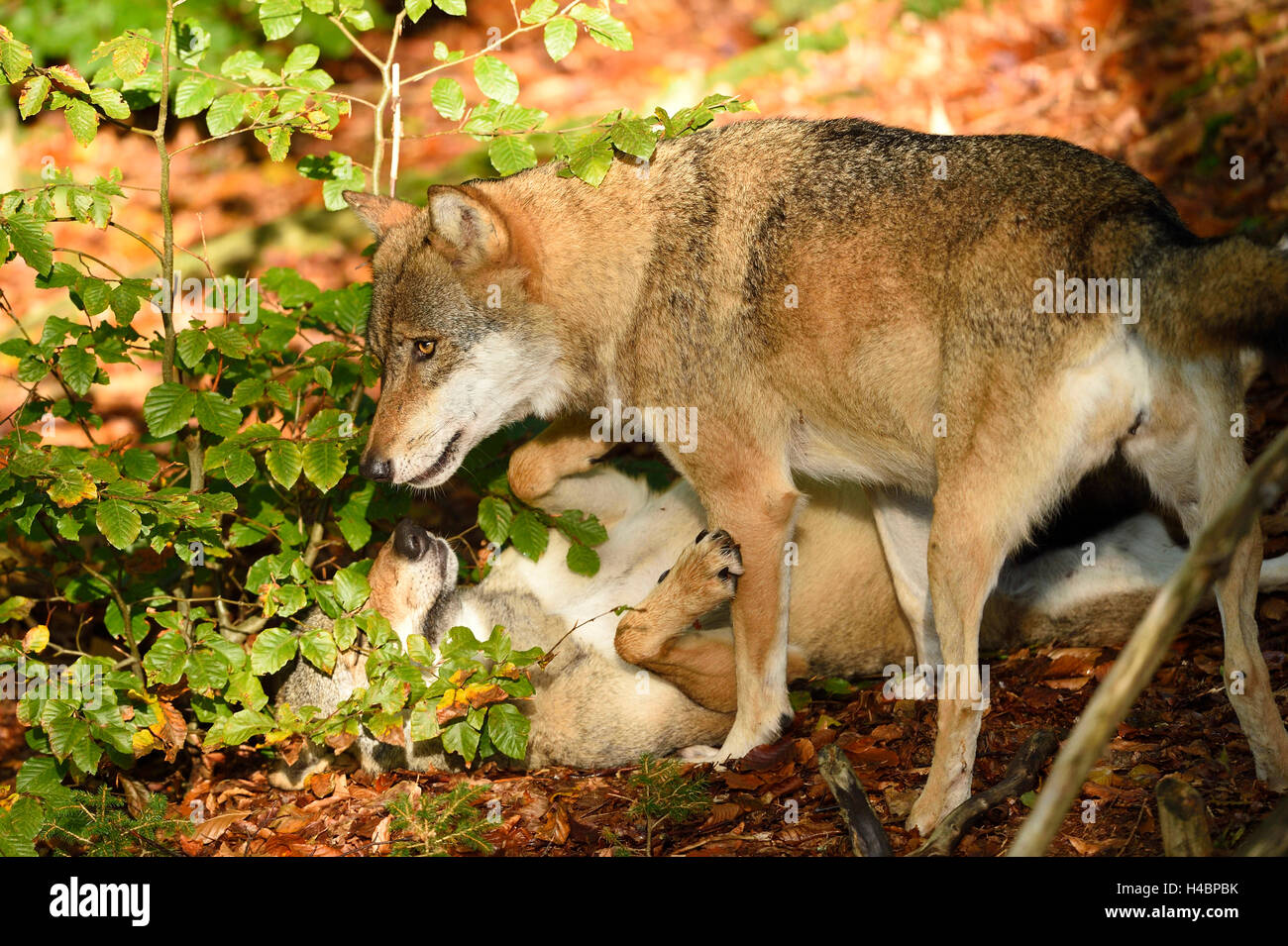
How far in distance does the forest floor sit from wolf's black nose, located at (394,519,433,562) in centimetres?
101

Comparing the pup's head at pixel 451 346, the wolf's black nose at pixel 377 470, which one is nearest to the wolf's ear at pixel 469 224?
the pup's head at pixel 451 346

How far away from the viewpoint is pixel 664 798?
4.46 metres

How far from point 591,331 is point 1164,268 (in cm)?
229

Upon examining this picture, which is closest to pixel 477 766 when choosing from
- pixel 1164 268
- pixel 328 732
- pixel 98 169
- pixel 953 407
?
pixel 328 732

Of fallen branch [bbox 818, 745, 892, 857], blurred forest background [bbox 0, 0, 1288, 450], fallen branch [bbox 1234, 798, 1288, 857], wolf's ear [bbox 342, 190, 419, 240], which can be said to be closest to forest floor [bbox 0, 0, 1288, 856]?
blurred forest background [bbox 0, 0, 1288, 450]

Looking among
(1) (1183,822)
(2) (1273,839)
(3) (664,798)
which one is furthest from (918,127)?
(2) (1273,839)

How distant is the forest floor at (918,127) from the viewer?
4.40 metres

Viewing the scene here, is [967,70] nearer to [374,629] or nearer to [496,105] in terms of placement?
[496,105]

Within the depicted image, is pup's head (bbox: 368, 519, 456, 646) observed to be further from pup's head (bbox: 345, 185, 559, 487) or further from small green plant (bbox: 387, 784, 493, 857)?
small green plant (bbox: 387, 784, 493, 857)

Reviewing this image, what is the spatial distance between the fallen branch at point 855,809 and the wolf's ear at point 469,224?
243 centimetres

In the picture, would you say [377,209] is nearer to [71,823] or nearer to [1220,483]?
[71,823]

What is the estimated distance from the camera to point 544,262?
5016 millimetres

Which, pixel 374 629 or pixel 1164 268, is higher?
pixel 1164 268

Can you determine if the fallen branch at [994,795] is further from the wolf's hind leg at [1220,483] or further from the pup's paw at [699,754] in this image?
the pup's paw at [699,754]
